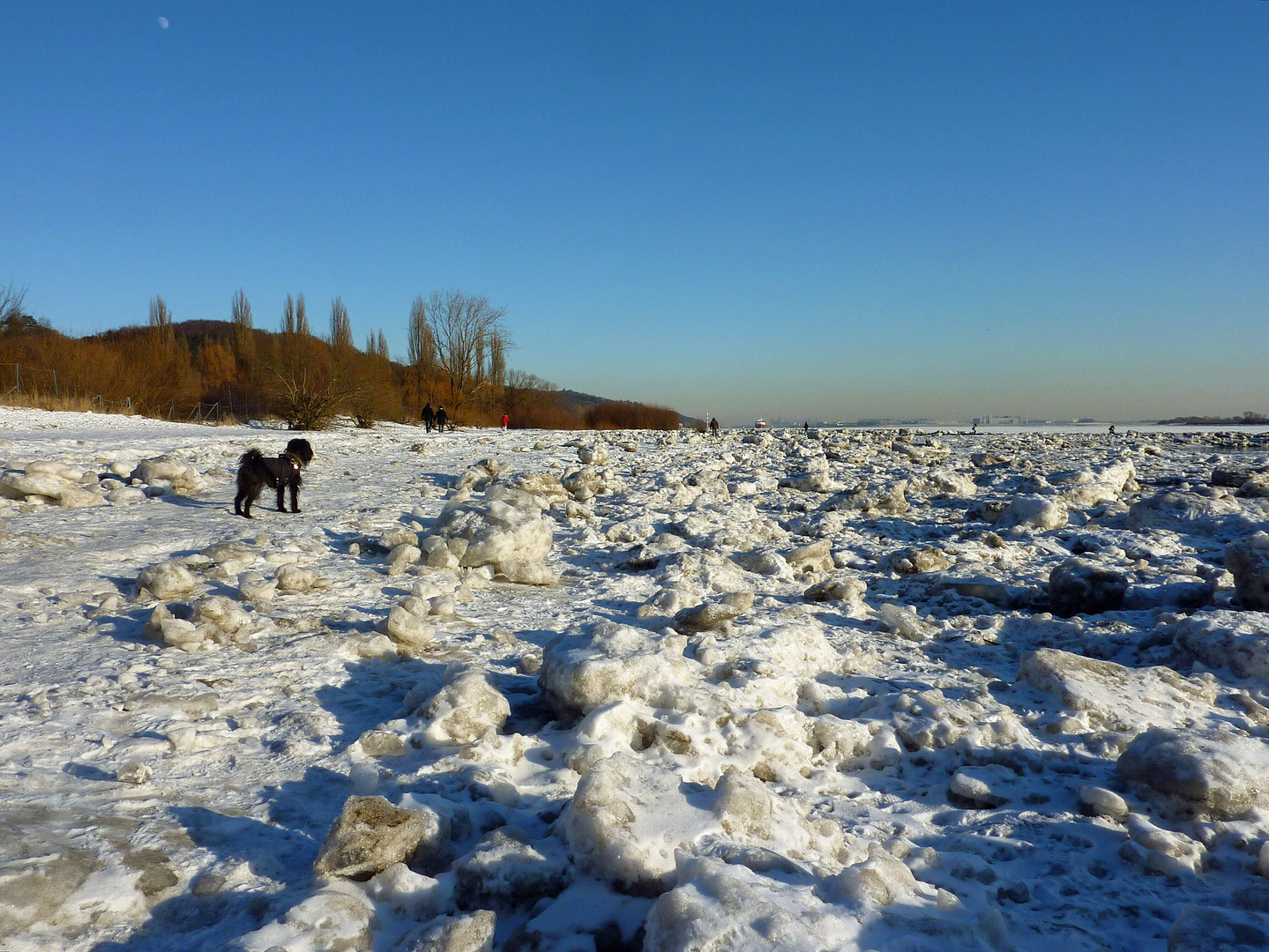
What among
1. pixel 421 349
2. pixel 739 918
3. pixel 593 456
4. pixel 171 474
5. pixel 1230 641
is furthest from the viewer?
pixel 421 349

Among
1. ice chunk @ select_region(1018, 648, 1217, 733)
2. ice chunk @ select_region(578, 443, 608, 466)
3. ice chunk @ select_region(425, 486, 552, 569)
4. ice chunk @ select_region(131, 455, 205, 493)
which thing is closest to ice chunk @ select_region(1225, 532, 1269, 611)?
ice chunk @ select_region(1018, 648, 1217, 733)

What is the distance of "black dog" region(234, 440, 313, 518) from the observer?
653cm

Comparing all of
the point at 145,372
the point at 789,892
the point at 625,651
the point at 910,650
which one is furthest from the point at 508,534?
the point at 145,372

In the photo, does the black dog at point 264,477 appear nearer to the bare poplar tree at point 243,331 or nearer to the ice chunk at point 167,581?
the ice chunk at point 167,581

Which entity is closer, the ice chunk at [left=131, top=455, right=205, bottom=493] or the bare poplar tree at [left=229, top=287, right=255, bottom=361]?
the ice chunk at [left=131, top=455, right=205, bottom=493]

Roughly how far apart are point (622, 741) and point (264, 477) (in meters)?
5.49

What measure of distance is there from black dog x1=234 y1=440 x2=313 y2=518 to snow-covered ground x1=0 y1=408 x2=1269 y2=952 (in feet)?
2.38

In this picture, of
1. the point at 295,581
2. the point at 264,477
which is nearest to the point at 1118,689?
the point at 295,581

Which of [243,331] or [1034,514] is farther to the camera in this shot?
[243,331]

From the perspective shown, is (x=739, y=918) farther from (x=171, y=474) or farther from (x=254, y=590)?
(x=171, y=474)

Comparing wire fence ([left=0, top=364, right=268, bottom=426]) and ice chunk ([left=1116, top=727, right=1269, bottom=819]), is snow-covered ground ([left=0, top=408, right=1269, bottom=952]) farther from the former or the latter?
wire fence ([left=0, top=364, right=268, bottom=426])

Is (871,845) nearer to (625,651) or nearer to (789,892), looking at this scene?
(789,892)

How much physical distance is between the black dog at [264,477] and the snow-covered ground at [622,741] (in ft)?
2.38

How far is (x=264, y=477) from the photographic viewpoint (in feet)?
21.6
